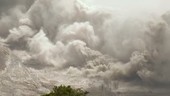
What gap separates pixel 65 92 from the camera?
132500 millimetres

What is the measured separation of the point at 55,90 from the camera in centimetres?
13500

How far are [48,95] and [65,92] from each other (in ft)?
21.0

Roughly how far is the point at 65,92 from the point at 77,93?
497cm

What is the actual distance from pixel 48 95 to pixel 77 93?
35.2ft

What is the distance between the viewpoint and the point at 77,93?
Answer: 135 m

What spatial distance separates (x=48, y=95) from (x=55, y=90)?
3.45 meters

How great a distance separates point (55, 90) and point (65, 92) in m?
4.61

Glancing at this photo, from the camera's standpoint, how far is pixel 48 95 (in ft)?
437
